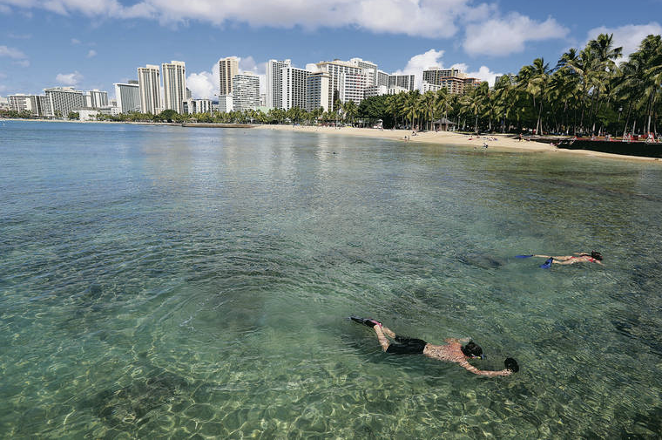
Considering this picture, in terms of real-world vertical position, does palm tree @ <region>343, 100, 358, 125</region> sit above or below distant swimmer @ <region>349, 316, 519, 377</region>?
above

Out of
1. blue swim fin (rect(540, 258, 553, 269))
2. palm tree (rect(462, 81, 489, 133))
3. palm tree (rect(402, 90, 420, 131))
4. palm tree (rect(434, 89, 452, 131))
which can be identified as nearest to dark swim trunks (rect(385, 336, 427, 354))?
blue swim fin (rect(540, 258, 553, 269))

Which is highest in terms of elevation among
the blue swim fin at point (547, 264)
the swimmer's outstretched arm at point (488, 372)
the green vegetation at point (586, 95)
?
the green vegetation at point (586, 95)

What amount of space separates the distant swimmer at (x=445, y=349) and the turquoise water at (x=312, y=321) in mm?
214

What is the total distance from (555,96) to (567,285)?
2937 inches

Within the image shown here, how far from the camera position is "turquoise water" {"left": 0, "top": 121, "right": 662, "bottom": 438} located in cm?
634

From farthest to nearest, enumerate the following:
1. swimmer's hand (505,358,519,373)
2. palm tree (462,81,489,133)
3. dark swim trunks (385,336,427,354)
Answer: palm tree (462,81,489,133) → dark swim trunks (385,336,427,354) → swimmer's hand (505,358,519,373)

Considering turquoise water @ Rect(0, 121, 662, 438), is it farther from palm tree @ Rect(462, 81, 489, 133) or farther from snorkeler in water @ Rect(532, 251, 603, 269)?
palm tree @ Rect(462, 81, 489, 133)

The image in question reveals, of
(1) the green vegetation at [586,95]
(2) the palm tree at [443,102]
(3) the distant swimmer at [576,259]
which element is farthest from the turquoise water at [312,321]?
(2) the palm tree at [443,102]

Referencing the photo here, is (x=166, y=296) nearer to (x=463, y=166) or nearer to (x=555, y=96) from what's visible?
(x=463, y=166)

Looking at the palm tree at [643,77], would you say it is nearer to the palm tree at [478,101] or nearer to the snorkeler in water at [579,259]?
the palm tree at [478,101]

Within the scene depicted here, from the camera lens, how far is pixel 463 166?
137 ft

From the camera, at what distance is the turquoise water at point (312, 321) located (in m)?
6.34

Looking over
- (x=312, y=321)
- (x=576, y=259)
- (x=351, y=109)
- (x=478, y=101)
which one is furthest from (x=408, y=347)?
(x=351, y=109)

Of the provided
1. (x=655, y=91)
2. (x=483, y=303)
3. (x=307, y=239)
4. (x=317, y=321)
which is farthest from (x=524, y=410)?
(x=655, y=91)
